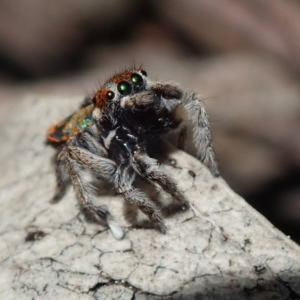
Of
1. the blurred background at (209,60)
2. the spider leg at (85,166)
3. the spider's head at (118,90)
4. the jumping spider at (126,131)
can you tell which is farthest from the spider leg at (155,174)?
the blurred background at (209,60)

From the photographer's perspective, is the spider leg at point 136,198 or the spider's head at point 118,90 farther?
the spider's head at point 118,90

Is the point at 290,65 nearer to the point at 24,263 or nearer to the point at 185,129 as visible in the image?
the point at 185,129

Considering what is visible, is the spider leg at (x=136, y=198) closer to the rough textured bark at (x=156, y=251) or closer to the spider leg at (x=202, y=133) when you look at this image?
the rough textured bark at (x=156, y=251)

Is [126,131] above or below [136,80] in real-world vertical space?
below

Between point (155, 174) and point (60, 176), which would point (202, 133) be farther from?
point (60, 176)

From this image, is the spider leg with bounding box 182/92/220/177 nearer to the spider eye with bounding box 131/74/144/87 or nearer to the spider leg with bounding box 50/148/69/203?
the spider eye with bounding box 131/74/144/87

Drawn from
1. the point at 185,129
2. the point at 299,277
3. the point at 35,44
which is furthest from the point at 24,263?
the point at 35,44

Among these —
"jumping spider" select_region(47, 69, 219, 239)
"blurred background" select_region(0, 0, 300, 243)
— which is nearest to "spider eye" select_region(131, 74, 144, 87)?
"jumping spider" select_region(47, 69, 219, 239)

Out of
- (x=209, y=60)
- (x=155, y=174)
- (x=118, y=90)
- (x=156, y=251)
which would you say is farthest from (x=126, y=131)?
(x=209, y=60)
